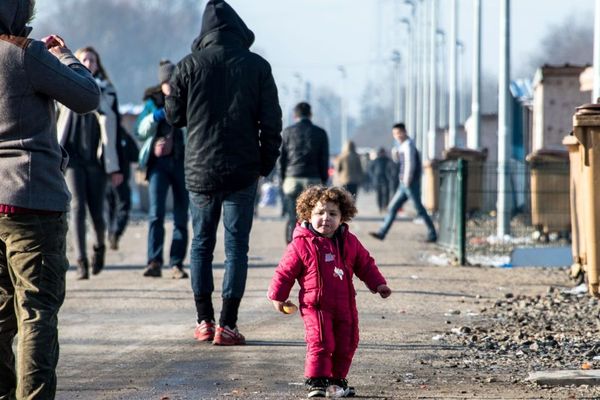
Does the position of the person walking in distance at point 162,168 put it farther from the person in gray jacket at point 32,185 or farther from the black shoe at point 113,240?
the person in gray jacket at point 32,185

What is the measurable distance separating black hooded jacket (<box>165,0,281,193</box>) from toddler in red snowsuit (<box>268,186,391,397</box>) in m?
1.82

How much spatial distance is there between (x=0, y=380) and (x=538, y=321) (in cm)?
503

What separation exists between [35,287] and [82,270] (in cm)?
798

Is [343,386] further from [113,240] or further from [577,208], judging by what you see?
[113,240]

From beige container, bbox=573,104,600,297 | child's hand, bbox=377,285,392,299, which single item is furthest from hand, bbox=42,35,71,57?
beige container, bbox=573,104,600,297

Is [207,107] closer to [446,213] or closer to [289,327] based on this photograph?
[289,327]

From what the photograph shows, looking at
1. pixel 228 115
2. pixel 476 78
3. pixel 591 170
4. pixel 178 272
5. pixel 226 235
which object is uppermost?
pixel 476 78

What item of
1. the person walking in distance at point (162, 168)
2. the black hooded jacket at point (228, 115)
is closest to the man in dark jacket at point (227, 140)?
the black hooded jacket at point (228, 115)

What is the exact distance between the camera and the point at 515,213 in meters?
22.7

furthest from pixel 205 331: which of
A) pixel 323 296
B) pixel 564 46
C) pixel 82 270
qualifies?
pixel 564 46

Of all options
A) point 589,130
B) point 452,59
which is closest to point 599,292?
point 589,130

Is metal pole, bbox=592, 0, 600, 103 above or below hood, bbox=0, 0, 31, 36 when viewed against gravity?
above

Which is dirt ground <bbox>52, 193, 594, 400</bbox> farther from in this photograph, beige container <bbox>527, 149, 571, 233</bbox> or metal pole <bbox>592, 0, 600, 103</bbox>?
beige container <bbox>527, 149, 571, 233</bbox>

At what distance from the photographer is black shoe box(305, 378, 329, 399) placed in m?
6.92
